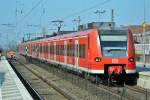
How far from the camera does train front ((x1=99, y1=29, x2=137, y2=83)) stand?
24.2 metres

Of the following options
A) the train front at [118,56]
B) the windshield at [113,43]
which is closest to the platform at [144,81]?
the train front at [118,56]

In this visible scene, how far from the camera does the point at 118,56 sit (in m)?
24.3

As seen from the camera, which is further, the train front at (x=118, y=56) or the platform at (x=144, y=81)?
the train front at (x=118, y=56)

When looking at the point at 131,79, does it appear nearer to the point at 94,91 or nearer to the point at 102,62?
the point at 102,62

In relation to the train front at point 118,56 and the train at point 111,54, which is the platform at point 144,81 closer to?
the train at point 111,54

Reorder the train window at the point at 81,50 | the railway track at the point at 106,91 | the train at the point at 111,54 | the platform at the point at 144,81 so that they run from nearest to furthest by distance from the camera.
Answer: the railway track at the point at 106,91 < the platform at the point at 144,81 < the train at the point at 111,54 < the train window at the point at 81,50

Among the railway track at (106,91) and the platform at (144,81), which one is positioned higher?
the platform at (144,81)

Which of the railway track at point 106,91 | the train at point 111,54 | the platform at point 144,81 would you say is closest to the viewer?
the railway track at point 106,91

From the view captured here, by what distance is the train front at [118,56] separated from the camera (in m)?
24.2

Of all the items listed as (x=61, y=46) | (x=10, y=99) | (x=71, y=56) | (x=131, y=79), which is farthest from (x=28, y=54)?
(x=10, y=99)

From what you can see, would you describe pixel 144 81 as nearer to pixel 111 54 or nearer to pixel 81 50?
pixel 111 54

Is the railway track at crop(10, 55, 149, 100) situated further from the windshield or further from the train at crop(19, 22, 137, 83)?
the windshield

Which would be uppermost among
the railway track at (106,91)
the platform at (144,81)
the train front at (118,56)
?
the train front at (118,56)

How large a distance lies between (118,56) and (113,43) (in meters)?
0.73
